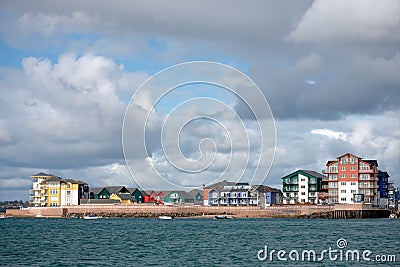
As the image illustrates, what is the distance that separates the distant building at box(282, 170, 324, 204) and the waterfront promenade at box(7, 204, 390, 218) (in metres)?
14.7

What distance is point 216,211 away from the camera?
526 feet

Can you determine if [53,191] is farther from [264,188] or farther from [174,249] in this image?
[174,249]

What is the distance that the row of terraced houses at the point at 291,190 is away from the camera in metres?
160

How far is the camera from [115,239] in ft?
241

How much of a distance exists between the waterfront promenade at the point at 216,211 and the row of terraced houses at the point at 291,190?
6.63m

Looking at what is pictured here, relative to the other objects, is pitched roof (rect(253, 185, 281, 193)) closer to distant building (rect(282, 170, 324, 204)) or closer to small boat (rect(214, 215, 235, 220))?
distant building (rect(282, 170, 324, 204))

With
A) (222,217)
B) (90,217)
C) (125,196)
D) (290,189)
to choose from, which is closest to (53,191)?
(125,196)

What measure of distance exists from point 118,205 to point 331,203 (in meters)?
55.9

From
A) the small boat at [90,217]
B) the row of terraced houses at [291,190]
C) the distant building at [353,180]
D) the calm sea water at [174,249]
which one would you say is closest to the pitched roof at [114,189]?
the row of terraced houses at [291,190]

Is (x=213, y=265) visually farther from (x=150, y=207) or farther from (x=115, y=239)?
(x=150, y=207)

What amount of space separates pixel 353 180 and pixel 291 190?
21.3 m

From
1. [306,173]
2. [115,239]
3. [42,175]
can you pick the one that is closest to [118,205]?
[42,175]

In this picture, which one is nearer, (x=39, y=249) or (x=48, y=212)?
(x=39, y=249)

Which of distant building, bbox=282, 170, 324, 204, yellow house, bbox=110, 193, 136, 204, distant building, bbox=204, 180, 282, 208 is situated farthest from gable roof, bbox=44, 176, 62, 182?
distant building, bbox=282, 170, 324, 204
